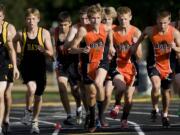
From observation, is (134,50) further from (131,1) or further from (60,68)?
(131,1)

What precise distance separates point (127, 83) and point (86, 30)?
1.70 metres

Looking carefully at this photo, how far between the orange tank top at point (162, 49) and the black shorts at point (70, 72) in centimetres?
234

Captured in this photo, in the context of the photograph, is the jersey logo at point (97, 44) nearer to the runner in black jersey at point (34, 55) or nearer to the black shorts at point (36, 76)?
the runner in black jersey at point (34, 55)

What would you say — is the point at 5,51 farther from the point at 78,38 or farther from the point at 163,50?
the point at 163,50

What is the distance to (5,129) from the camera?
1602cm

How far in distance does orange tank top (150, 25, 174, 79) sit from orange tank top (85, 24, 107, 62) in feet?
3.28

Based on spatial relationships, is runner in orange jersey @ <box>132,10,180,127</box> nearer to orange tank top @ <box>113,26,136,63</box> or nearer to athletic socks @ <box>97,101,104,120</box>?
orange tank top @ <box>113,26,136,63</box>

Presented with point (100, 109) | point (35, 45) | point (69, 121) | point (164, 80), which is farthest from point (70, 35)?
point (69, 121)

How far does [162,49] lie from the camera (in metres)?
16.8

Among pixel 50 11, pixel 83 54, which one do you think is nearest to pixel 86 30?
pixel 83 54

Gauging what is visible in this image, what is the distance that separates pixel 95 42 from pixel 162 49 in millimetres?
1349

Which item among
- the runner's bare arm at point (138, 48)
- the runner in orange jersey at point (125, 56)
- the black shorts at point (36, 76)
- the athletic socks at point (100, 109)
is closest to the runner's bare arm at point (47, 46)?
the black shorts at point (36, 76)

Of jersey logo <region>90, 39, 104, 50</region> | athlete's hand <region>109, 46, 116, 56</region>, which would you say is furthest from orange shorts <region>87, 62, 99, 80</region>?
athlete's hand <region>109, 46, 116, 56</region>

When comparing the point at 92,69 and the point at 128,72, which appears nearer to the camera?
the point at 92,69
